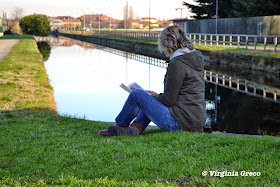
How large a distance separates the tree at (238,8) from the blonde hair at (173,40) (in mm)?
24345

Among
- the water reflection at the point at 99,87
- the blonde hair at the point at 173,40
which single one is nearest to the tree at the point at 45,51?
the water reflection at the point at 99,87

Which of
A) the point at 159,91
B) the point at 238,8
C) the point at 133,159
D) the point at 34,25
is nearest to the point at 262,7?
the point at 238,8

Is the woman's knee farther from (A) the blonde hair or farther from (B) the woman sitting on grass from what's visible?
(A) the blonde hair

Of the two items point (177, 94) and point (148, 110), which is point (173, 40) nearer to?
point (177, 94)

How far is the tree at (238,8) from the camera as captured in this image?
27.4 meters

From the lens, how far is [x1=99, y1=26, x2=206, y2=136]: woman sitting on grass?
14.2ft

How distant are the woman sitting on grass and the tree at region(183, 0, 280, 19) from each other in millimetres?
24375

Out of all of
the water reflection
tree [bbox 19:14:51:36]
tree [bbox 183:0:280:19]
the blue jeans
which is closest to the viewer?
the blue jeans

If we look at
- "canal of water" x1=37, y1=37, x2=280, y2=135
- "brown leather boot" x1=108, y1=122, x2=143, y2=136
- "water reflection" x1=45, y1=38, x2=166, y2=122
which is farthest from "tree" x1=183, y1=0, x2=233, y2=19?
"brown leather boot" x1=108, y1=122, x2=143, y2=136

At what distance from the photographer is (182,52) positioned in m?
4.33

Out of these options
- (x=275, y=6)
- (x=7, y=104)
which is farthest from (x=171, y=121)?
(x=275, y=6)

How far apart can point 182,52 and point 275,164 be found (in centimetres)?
159

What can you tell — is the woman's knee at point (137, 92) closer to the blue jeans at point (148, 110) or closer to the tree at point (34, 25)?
the blue jeans at point (148, 110)

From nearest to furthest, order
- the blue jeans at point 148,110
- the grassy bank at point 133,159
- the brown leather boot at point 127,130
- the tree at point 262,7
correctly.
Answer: the grassy bank at point 133,159 → the blue jeans at point 148,110 → the brown leather boot at point 127,130 → the tree at point 262,7
